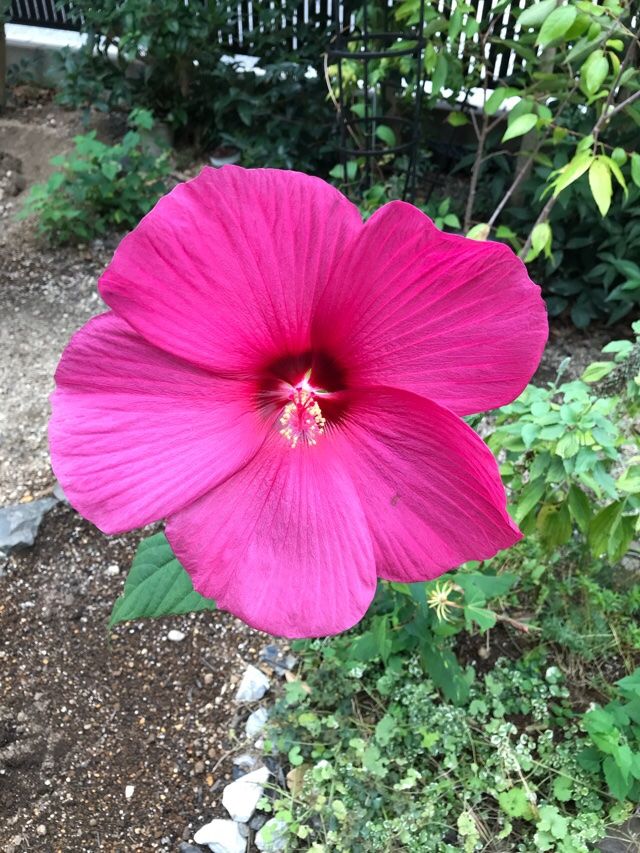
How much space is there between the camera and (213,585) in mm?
677

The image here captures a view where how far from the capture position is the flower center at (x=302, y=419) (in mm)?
726

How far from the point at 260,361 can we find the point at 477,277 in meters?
0.22

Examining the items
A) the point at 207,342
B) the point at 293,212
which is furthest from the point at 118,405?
the point at 293,212

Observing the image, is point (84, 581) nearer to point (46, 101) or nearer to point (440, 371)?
point (440, 371)

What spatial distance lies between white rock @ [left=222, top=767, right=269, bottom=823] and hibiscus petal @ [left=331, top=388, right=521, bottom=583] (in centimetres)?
119

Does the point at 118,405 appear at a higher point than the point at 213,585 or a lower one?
higher

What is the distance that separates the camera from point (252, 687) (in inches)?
72.5

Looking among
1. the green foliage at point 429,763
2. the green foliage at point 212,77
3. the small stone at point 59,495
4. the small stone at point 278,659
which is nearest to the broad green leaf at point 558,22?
the green foliage at point 429,763

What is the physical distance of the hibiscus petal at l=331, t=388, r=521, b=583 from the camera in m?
0.64

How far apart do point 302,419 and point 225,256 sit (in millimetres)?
178

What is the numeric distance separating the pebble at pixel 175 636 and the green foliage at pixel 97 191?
85.9 inches

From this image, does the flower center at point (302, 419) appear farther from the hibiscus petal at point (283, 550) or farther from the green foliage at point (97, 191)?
the green foliage at point (97, 191)

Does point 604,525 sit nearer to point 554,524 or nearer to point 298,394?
point 554,524

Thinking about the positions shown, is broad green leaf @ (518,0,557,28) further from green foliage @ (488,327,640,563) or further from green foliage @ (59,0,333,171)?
green foliage @ (59,0,333,171)
